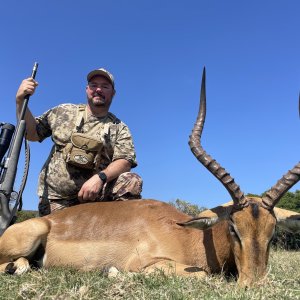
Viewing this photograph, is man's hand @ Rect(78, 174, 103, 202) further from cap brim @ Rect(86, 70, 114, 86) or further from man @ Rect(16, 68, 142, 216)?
cap brim @ Rect(86, 70, 114, 86)

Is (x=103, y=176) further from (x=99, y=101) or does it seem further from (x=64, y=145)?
(x=99, y=101)

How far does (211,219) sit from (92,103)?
3.41 m

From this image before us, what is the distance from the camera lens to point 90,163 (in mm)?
6914

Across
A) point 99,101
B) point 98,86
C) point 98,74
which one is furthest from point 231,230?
point 98,74

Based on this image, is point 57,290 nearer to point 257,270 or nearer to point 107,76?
point 257,270

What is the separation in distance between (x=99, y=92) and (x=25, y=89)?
1236mm

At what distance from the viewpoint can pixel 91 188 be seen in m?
Result: 6.38

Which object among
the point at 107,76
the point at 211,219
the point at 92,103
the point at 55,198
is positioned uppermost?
the point at 107,76

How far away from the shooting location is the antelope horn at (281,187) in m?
4.68

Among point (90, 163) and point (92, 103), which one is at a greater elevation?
point (92, 103)

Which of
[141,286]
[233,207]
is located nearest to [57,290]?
[141,286]

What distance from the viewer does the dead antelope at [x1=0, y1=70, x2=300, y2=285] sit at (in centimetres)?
468

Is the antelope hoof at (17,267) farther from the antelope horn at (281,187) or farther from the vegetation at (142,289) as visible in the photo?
the antelope horn at (281,187)

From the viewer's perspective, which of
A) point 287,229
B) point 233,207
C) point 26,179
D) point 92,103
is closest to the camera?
point 233,207
